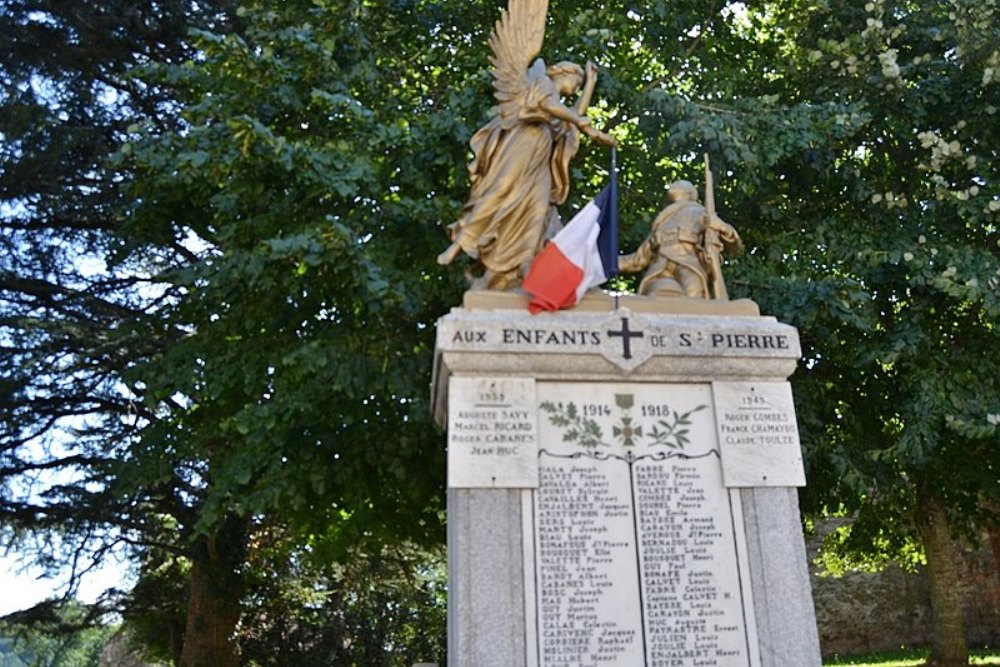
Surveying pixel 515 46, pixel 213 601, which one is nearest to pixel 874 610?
pixel 213 601

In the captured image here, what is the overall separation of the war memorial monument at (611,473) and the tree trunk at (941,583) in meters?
7.49

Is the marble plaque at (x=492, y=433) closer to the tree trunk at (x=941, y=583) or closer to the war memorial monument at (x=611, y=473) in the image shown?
the war memorial monument at (x=611, y=473)

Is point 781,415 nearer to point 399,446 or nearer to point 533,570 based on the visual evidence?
point 533,570

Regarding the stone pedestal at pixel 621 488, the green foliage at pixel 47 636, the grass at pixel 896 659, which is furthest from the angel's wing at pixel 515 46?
the grass at pixel 896 659

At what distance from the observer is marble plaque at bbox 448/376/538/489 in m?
5.75

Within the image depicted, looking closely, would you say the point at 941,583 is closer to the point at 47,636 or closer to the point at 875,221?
the point at 875,221

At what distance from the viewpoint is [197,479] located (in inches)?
534

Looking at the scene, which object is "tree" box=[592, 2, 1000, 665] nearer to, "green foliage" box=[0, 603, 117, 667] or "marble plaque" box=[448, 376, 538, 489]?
"marble plaque" box=[448, 376, 538, 489]

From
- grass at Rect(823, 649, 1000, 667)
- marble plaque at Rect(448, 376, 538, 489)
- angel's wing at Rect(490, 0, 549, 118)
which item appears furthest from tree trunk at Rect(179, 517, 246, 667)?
grass at Rect(823, 649, 1000, 667)

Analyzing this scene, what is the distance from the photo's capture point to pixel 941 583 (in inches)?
497

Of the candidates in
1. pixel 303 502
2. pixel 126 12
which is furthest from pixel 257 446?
pixel 126 12

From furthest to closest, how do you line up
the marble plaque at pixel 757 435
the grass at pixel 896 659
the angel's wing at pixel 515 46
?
the grass at pixel 896 659, the angel's wing at pixel 515 46, the marble plaque at pixel 757 435

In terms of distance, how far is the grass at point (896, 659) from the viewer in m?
14.7

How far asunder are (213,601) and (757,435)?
31.9 feet
